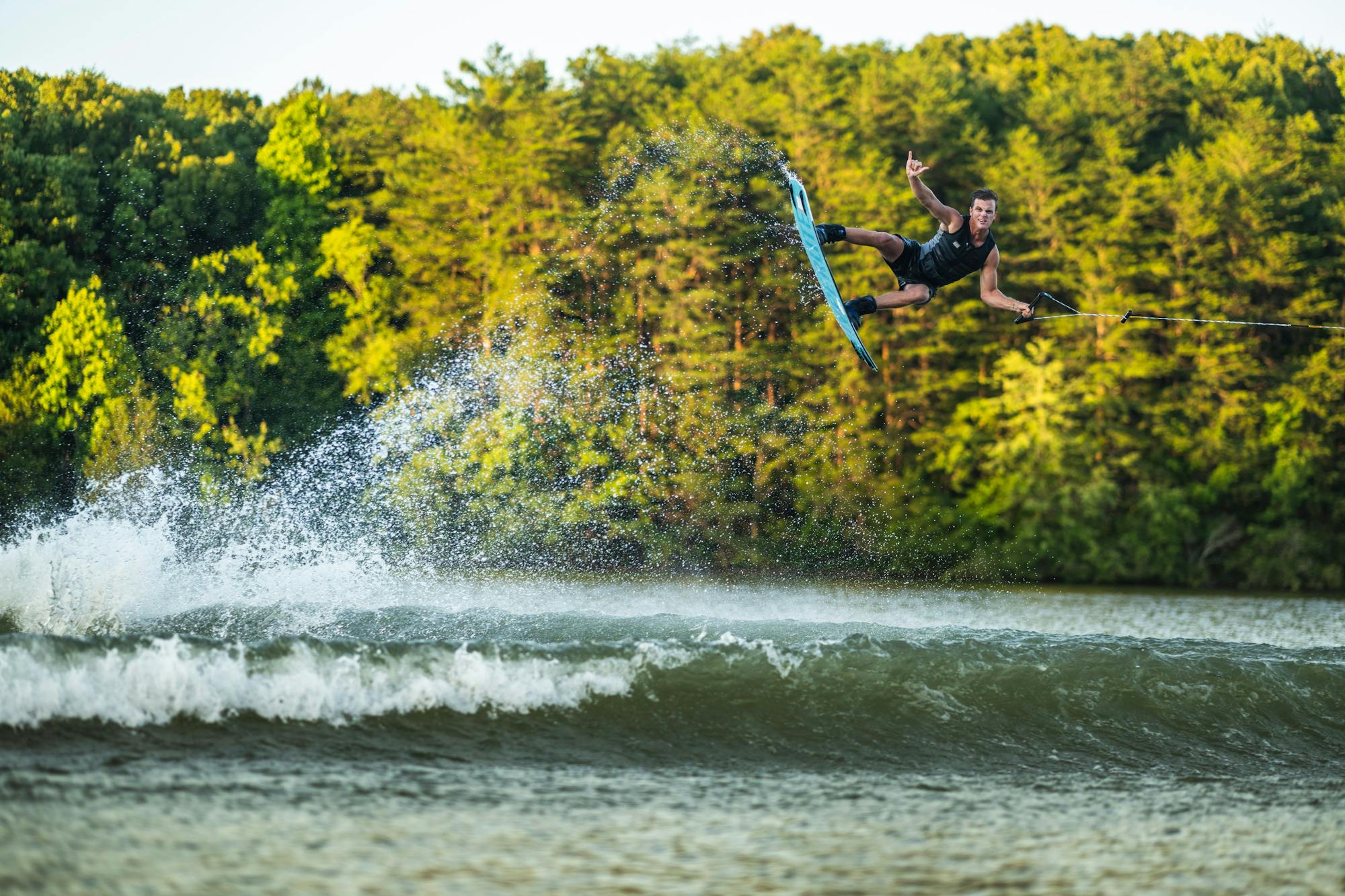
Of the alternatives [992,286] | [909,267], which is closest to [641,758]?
[909,267]

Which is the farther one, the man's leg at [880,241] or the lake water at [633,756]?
the man's leg at [880,241]

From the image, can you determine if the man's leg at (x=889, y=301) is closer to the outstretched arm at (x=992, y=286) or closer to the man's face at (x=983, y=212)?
the outstretched arm at (x=992, y=286)

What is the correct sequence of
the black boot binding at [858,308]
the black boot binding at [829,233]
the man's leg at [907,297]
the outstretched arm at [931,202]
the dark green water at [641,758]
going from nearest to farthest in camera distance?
the dark green water at [641,758] → the outstretched arm at [931,202] → the black boot binding at [829,233] → the black boot binding at [858,308] → the man's leg at [907,297]

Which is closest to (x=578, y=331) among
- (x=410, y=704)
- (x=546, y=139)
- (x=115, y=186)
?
(x=546, y=139)

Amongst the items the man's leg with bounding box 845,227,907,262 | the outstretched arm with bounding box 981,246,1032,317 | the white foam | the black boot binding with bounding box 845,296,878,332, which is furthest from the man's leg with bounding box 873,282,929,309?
the white foam

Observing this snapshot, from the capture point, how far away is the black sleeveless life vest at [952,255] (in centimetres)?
940

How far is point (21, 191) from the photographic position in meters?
27.7

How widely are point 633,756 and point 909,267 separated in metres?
4.83

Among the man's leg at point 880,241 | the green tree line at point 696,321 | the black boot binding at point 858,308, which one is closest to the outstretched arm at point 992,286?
the man's leg at point 880,241

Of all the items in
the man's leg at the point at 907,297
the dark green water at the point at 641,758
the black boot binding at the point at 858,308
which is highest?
the man's leg at the point at 907,297

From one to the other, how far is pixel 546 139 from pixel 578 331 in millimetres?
5366

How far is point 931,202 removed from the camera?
8859 mm

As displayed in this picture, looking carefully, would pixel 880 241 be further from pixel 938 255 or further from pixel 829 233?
pixel 938 255

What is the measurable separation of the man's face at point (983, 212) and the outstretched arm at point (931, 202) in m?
0.12
